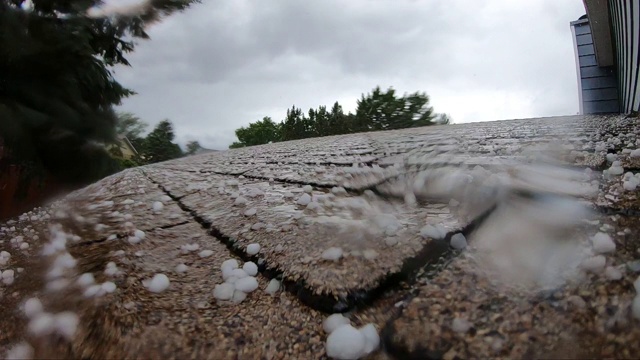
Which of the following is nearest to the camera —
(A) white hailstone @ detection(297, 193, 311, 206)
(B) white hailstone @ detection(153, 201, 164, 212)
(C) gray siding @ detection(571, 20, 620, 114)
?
(A) white hailstone @ detection(297, 193, 311, 206)

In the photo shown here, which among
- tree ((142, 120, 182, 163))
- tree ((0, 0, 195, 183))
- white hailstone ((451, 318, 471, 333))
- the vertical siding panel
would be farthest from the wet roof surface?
tree ((142, 120, 182, 163))

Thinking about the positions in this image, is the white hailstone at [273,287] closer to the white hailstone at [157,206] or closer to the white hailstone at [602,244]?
the white hailstone at [602,244]

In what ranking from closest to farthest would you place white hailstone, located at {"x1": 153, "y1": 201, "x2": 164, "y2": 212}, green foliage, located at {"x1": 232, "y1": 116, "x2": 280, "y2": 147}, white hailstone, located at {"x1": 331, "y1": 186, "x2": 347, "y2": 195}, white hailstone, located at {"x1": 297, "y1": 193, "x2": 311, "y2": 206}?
white hailstone, located at {"x1": 297, "y1": 193, "x2": 311, "y2": 206}
white hailstone, located at {"x1": 331, "y1": 186, "x2": 347, "y2": 195}
white hailstone, located at {"x1": 153, "y1": 201, "x2": 164, "y2": 212}
green foliage, located at {"x1": 232, "y1": 116, "x2": 280, "y2": 147}

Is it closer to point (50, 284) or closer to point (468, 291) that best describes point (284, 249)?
point (468, 291)

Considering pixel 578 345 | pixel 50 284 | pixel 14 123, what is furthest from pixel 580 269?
pixel 14 123

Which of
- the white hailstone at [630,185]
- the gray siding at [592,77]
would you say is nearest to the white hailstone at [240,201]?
the white hailstone at [630,185]

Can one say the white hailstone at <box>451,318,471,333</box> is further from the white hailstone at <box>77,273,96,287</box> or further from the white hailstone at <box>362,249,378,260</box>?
the white hailstone at <box>77,273,96,287</box>
